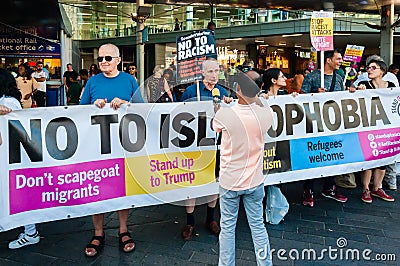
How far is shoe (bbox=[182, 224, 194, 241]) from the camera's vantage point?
4.01 meters

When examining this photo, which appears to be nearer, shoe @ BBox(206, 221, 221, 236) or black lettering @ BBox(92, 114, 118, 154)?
black lettering @ BBox(92, 114, 118, 154)

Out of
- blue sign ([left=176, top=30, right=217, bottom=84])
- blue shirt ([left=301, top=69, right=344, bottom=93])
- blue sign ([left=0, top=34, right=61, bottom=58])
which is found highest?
blue sign ([left=0, top=34, right=61, bottom=58])

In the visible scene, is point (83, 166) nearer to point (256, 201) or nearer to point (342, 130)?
point (256, 201)

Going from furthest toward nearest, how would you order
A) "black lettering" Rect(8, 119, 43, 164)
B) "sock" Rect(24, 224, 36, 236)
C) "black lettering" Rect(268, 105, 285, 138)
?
1. "black lettering" Rect(268, 105, 285, 138)
2. "sock" Rect(24, 224, 36, 236)
3. "black lettering" Rect(8, 119, 43, 164)

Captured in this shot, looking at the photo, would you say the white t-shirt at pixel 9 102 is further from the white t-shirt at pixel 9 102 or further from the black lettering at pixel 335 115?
the black lettering at pixel 335 115

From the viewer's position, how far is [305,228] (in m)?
4.29

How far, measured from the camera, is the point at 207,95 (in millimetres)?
4242

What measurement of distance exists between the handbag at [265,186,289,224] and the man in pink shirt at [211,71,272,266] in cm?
139

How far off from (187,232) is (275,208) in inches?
39.2

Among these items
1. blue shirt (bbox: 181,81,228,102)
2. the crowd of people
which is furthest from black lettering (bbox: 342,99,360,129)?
blue shirt (bbox: 181,81,228,102)

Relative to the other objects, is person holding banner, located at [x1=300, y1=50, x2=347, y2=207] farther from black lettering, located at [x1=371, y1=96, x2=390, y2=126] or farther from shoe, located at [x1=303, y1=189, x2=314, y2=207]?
black lettering, located at [x1=371, y1=96, x2=390, y2=126]

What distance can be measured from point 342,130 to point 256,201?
225 centimetres

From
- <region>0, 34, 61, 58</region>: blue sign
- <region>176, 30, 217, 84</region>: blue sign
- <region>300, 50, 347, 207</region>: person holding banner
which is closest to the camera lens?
<region>176, 30, 217, 84</region>: blue sign

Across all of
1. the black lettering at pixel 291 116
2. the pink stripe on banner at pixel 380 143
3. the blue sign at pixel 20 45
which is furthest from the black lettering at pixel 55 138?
the blue sign at pixel 20 45
